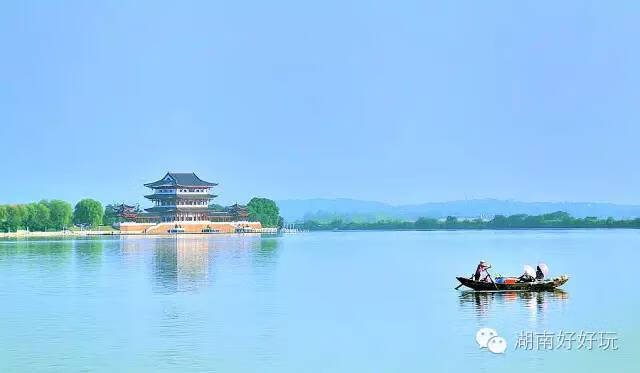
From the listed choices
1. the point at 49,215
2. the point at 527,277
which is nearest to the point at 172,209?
the point at 49,215

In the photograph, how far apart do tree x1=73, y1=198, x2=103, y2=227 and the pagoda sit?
4975mm

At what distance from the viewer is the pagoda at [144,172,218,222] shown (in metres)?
104

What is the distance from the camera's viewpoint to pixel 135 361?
17.7 m

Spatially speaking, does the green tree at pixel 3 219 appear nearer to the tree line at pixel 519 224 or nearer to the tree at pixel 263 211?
the tree at pixel 263 211

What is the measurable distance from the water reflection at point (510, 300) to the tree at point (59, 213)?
247ft

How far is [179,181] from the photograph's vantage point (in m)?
106

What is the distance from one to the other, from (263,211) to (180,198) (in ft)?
60.6

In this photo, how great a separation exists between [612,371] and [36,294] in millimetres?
17672

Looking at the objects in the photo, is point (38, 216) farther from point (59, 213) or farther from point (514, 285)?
point (514, 285)

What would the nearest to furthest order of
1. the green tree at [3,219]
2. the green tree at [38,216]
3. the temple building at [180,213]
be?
the green tree at [3,219] < the green tree at [38,216] < the temple building at [180,213]

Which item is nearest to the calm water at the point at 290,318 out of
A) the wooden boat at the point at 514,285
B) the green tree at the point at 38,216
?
the wooden boat at the point at 514,285

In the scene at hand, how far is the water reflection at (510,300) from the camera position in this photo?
80.8 feet

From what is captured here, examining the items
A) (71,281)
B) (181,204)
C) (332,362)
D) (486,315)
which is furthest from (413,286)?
(181,204)

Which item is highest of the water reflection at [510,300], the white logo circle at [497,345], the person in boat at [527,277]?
the person in boat at [527,277]
